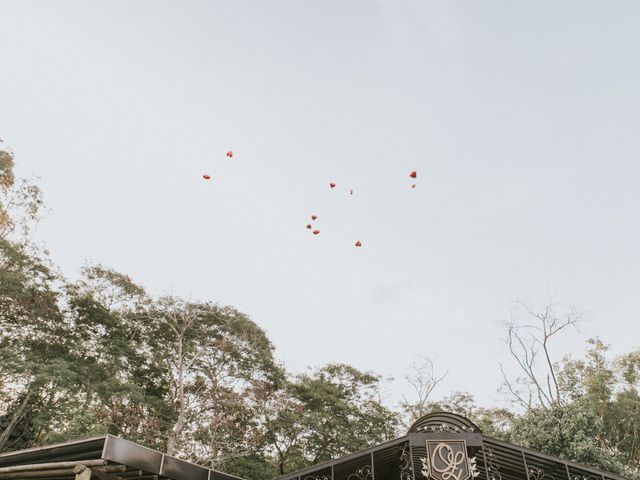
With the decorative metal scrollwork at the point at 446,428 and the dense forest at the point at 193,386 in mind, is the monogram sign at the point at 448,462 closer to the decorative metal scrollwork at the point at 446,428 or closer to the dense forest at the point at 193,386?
the decorative metal scrollwork at the point at 446,428

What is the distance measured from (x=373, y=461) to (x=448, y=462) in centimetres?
136

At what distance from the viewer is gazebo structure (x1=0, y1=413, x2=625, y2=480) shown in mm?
4688

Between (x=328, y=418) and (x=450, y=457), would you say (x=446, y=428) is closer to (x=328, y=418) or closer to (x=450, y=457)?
(x=450, y=457)

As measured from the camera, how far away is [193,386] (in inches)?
643

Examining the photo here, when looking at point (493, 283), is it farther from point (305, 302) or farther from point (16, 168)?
point (16, 168)

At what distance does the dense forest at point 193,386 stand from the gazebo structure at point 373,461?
652 cm

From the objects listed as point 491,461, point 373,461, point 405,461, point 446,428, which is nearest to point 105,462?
point 373,461

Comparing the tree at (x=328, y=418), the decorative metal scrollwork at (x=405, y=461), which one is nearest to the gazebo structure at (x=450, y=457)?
the decorative metal scrollwork at (x=405, y=461)

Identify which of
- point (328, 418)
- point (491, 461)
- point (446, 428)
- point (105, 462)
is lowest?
point (105, 462)

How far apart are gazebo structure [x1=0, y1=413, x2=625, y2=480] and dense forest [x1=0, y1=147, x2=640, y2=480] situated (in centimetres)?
652

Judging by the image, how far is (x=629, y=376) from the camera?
1956 centimetres

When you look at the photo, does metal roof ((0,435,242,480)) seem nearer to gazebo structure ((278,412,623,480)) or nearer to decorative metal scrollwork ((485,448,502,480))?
gazebo structure ((278,412,623,480))

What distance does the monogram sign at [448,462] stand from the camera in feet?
22.2

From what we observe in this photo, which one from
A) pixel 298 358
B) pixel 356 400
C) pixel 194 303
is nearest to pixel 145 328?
pixel 194 303
